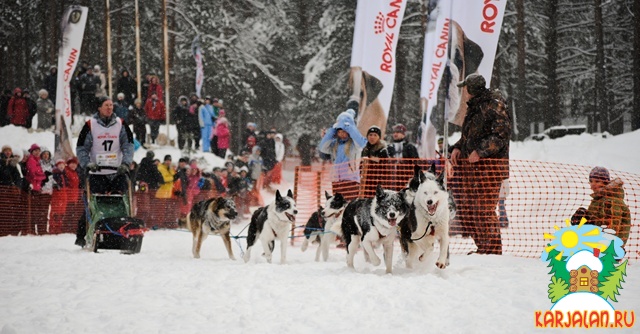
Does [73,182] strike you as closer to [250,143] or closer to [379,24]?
[379,24]

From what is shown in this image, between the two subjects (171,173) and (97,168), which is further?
(171,173)

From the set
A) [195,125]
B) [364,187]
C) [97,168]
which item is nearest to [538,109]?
[195,125]

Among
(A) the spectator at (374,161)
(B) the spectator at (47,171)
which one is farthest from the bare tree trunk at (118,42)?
(A) the spectator at (374,161)

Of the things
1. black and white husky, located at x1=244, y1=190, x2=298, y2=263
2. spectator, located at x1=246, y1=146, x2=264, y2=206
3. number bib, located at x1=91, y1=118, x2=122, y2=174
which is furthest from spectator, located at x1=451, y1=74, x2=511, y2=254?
spectator, located at x1=246, y1=146, x2=264, y2=206

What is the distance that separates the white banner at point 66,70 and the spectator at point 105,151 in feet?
28.7

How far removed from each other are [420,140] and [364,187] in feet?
19.1

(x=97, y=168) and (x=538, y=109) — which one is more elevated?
(x=538, y=109)

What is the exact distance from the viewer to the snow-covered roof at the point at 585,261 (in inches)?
147

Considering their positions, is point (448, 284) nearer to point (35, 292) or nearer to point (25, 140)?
point (35, 292)

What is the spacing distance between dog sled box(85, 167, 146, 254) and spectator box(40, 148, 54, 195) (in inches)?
197

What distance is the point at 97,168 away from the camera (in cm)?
796

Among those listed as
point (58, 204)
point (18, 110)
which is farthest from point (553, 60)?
point (58, 204)

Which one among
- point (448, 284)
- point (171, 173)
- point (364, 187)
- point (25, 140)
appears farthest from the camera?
point (25, 140)

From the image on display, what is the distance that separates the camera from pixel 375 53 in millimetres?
12250
